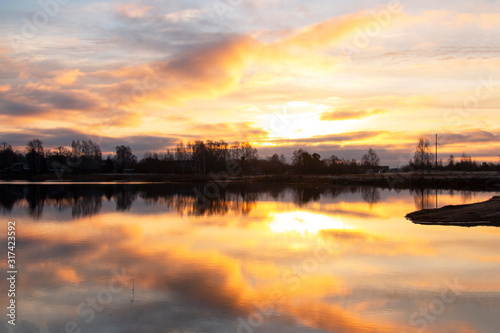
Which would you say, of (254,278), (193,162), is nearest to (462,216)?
(254,278)

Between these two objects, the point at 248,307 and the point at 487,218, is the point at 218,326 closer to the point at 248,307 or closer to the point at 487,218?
the point at 248,307

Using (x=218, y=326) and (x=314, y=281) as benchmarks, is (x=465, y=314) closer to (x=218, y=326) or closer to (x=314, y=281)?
(x=314, y=281)

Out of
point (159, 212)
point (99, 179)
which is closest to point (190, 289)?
point (159, 212)

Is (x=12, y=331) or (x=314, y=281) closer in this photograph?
(x=12, y=331)

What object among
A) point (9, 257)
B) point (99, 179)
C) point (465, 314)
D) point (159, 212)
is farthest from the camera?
point (99, 179)

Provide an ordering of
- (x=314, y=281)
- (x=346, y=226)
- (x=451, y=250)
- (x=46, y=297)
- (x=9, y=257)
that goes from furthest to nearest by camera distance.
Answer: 1. (x=346, y=226)
2. (x=451, y=250)
3. (x=9, y=257)
4. (x=314, y=281)
5. (x=46, y=297)

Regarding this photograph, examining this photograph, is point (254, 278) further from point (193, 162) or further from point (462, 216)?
point (193, 162)

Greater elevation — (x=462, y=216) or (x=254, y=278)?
(x=462, y=216)

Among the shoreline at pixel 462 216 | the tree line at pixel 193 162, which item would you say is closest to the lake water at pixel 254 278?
the shoreline at pixel 462 216

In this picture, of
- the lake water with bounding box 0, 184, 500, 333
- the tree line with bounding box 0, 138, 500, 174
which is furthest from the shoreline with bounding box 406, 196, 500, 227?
the tree line with bounding box 0, 138, 500, 174

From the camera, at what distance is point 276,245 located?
1622 cm

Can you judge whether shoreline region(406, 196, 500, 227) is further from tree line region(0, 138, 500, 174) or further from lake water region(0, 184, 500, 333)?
tree line region(0, 138, 500, 174)

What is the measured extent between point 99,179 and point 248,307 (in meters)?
89.8

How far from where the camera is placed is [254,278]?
37.4ft
